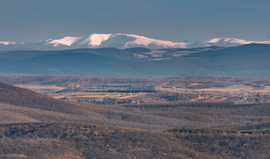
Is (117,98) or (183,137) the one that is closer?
(183,137)

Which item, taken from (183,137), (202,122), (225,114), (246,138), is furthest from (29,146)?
(225,114)

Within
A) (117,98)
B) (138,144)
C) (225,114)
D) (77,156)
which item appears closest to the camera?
(77,156)

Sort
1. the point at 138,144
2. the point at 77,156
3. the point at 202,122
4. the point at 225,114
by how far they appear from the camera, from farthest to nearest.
→ the point at 225,114
the point at 202,122
the point at 138,144
the point at 77,156

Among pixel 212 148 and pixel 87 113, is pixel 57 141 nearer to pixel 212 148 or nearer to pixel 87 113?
pixel 212 148

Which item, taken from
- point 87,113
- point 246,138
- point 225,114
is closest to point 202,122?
point 225,114

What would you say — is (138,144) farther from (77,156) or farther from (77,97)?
(77,97)

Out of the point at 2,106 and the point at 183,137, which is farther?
the point at 2,106

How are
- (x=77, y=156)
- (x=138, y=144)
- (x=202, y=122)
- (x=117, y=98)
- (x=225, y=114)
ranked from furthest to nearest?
(x=117, y=98), (x=225, y=114), (x=202, y=122), (x=138, y=144), (x=77, y=156)

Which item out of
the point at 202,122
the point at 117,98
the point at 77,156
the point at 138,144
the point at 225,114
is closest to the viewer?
the point at 77,156
